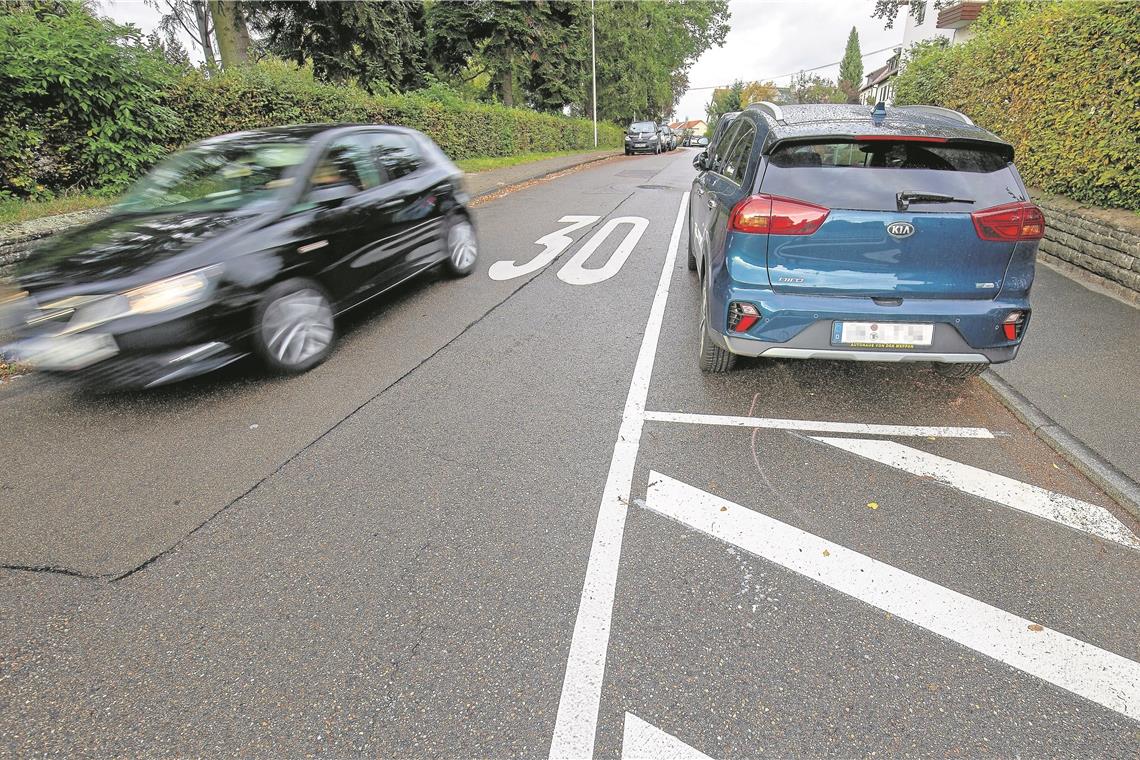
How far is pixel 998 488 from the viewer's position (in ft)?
10.2

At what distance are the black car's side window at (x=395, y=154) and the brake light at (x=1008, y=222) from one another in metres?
4.70

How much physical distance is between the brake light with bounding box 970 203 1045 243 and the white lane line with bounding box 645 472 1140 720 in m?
2.03

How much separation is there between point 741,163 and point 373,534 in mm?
3354

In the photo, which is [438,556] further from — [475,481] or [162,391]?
[162,391]

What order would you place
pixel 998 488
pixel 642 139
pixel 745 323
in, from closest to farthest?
1. pixel 998 488
2. pixel 745 323
3. pixel 642 139

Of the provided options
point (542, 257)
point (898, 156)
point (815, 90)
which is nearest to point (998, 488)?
point (898, 156)

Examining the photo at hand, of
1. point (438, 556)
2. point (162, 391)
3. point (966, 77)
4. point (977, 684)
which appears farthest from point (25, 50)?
point (966, 77)

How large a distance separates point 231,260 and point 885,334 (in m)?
4.08

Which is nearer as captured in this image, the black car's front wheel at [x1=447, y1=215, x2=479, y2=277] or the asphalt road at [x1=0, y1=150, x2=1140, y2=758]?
the asphalt road at [x1=0, y1=150, x2=1140, y2=758]

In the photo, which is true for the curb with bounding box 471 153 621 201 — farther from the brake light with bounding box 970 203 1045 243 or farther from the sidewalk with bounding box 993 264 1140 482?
the brake light with bounding box 970 203 1045 243

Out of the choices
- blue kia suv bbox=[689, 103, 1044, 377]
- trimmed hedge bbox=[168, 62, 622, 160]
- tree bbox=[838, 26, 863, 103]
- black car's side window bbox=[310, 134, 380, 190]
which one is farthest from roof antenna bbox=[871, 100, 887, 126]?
tree bbox=[838, 26, 863, 103]

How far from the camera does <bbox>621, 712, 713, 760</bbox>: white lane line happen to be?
69.9 inches

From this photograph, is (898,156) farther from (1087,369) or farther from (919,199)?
(1087,369)

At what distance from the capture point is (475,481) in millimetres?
3092
